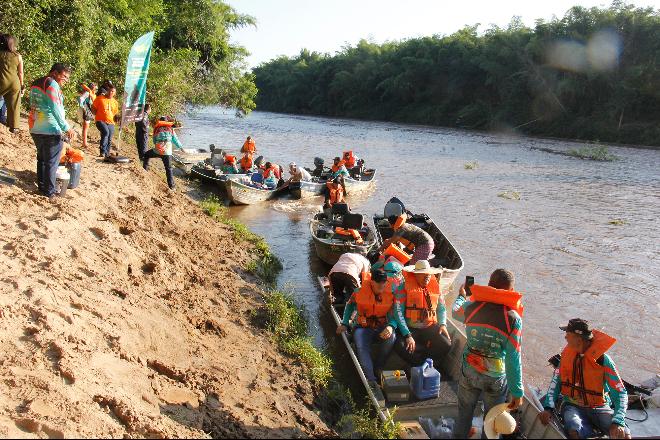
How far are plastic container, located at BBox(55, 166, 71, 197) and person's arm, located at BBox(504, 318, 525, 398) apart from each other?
20.5ft

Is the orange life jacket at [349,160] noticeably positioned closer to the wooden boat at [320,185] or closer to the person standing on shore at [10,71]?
the wooden boat at [320,185]

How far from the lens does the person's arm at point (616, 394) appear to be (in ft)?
15.5

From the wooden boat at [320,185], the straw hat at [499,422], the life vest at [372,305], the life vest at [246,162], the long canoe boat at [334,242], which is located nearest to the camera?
the straw hat at [499,422]

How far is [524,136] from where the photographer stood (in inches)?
1897

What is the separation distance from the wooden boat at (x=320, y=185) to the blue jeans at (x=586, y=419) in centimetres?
1382

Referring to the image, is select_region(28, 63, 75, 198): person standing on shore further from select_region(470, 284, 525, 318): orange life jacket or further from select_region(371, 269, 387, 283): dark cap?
select_region(470, 284, 525, 318): orange life jacket

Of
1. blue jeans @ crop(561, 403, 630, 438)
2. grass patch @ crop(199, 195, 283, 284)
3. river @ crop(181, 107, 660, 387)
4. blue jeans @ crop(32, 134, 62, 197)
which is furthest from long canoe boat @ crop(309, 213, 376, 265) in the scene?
blue jeans @ crop(561, 403, 630, 438)

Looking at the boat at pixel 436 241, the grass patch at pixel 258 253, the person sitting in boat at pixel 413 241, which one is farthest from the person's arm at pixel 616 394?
the grass patch at pixel 258 253

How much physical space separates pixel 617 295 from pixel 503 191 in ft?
37.9

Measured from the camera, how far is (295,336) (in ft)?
25.0

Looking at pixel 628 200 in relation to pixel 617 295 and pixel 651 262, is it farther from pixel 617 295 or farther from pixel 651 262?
pixel 617 295

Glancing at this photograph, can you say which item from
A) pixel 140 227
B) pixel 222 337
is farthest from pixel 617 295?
pixel 140 227

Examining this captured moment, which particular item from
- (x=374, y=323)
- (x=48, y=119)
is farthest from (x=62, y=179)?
(x=374, y=323)

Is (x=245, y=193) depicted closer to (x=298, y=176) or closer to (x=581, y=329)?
(x=298, y=176)
